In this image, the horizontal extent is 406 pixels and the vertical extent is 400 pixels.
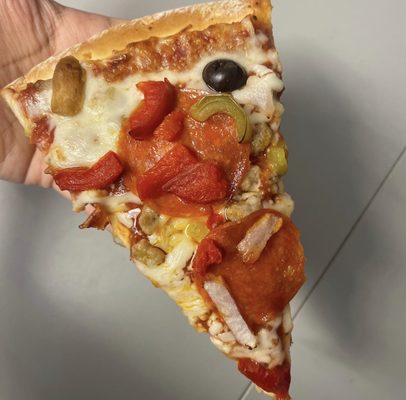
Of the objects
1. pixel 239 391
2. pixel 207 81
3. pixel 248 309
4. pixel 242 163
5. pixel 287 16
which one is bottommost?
pixel 239 391

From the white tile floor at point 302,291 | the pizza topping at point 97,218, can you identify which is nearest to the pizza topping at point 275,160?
the pizza topping at point 97,218

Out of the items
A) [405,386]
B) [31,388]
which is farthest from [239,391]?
[31,388]

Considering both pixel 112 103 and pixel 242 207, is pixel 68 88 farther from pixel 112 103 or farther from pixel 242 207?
pixel 242 207

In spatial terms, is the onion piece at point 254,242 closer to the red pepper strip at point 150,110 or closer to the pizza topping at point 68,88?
the red pepper strip at point 150,110

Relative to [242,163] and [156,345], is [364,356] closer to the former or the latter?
[156,345]

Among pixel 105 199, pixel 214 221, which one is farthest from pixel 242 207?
pixel 105 199

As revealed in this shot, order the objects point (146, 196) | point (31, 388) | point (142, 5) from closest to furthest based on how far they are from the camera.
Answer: point (146, 196)
point (31, 388)
point (142, 5)

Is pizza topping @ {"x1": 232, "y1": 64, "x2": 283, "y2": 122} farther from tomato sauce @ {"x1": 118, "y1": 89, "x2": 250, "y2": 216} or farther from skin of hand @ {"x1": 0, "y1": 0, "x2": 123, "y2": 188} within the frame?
skin of hand @ {"x1": 0, "y1": 0, "x2": 123, "y2": 188}
